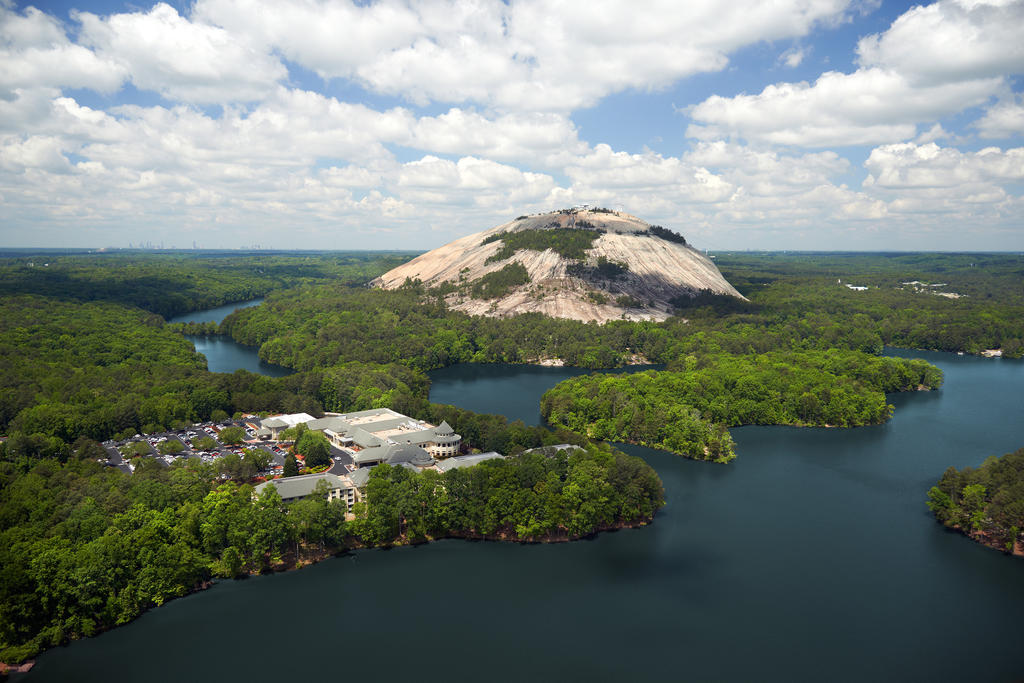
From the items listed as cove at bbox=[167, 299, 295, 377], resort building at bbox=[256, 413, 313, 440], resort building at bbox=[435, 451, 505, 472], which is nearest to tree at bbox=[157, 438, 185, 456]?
resort building at bbox=[256, 413, 313, 440]

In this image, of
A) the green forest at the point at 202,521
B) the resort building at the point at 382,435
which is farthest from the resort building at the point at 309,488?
the resort building at the point at 382,435

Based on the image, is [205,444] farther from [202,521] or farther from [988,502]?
[988,502]

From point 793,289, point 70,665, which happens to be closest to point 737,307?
point 793,289

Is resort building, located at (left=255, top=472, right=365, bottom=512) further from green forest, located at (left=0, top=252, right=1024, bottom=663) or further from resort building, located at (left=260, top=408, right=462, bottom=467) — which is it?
resort building, located at (left=260, top=408, right=462, bottom=467)

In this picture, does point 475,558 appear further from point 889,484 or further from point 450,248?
point 450,248

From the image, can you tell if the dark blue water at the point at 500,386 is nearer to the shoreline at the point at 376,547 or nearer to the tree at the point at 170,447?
the shoreline at the point at 376,547

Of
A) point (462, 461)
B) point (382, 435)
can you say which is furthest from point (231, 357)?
point (462, 461)
